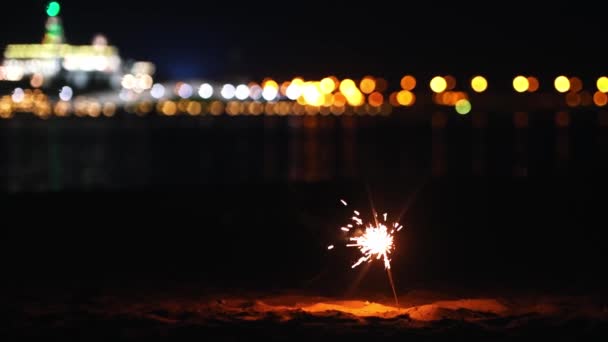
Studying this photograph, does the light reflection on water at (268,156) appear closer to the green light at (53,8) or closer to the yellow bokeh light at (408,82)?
the green light at (53,8)

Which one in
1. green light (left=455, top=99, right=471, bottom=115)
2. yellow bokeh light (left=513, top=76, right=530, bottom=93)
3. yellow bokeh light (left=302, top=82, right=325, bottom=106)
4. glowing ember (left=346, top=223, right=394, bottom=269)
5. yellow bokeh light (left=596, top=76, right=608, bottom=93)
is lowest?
glowing ember (left=346, top=223, right=394, bottom=269)

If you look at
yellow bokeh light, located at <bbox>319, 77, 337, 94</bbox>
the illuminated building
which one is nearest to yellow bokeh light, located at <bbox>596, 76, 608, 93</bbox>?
yellow bokeh light, located at <bbox>319, 77, 337, 94</bbox>

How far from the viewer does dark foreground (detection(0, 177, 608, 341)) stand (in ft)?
20.9

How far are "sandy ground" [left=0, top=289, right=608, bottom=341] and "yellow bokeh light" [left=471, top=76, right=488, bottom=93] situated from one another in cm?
9386

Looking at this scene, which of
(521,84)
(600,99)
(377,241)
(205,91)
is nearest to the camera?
(377,241)

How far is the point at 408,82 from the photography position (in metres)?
105

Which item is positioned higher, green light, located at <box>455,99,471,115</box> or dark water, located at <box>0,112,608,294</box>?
green light, located at <box>455,99,471,115</box>

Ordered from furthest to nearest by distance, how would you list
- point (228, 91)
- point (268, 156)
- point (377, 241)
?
point (228, 91)
point (268, 156)
point (377, 241)

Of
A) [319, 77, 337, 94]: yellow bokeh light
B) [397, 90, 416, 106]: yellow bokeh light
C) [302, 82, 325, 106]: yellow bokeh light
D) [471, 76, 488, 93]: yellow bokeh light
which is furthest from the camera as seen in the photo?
[319, 77, 337, 94]: yellow bokeh light

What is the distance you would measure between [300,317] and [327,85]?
352 ft

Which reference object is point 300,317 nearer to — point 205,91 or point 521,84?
point 521,84

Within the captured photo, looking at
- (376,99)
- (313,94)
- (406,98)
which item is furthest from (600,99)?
(313,94)

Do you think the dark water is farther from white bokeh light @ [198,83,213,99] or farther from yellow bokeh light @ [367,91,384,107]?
white bokeh light @ [198,83,213,99]

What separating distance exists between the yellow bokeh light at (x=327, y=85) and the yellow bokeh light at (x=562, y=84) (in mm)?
28382
